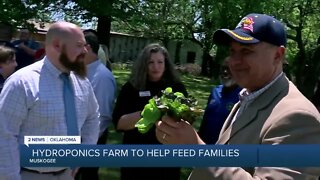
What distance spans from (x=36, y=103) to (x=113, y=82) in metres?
1.94

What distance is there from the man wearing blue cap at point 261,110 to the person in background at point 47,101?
1.36 meters

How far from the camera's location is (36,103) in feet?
10.9

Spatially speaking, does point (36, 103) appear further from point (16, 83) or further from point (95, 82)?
point (95, 82)

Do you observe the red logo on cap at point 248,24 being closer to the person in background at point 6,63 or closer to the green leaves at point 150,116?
the green leaves at point 150,116

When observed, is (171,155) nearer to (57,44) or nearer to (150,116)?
(150,116)

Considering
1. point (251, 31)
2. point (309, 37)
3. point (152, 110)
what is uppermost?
point (251, 31)

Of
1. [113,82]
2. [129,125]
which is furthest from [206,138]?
[113,82]

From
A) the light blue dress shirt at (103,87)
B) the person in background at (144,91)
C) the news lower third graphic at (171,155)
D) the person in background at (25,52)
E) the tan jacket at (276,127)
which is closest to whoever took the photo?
the tan jacket at (276,127)

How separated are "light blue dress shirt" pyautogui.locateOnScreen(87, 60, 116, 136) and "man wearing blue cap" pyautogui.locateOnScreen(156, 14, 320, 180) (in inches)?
112

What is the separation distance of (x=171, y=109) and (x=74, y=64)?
1.59m

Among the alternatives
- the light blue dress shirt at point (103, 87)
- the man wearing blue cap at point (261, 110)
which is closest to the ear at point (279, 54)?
the man wearing blue cap at point (261, 110)

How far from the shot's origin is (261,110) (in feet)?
6.99

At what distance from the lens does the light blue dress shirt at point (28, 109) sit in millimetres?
3266

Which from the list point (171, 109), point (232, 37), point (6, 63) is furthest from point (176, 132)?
point (6, 63)
